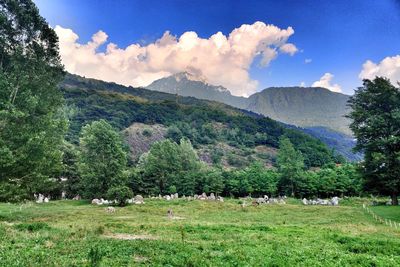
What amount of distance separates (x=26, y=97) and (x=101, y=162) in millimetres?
43575

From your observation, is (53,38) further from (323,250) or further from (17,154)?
(323,250)

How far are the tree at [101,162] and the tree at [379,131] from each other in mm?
46930

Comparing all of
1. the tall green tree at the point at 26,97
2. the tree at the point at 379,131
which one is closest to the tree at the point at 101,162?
the tall green tree at the point at 26,97

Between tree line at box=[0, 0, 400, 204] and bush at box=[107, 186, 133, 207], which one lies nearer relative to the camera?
tree line at box=[0, 0, 400, 204]

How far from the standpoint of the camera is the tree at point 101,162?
71.9 meters

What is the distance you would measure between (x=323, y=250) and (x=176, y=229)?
41.3 feet

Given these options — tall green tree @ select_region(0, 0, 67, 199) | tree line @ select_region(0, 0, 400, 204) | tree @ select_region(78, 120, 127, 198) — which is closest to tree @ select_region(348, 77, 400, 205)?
tree line @ select_region(0, 0, 400, 204)

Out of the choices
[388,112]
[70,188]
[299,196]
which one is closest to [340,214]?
[388,112]

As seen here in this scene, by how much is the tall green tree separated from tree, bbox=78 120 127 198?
121 feet

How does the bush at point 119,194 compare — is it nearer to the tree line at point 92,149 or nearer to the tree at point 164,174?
the tree line at point 92,149

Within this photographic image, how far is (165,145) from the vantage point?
372ft

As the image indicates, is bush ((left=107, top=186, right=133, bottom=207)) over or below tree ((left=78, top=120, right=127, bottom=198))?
below

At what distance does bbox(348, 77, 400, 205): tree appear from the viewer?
52.3m

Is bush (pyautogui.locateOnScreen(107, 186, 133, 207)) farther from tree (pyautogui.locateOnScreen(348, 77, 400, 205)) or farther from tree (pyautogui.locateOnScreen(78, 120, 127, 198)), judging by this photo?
tree (pyautogui.locateOnScreen(348, 77, 400, 205))
